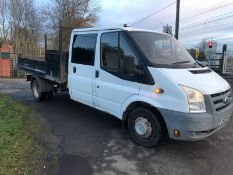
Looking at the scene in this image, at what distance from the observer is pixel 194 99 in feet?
15.7

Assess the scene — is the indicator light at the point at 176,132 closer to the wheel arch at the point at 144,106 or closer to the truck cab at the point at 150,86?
the truck cab at the point at 150,86

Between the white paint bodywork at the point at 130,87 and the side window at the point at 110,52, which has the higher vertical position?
the side window at the point at 110,52

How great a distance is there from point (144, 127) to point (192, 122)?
974 mm

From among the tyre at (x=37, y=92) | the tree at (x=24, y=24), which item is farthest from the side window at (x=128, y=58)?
the tree at (x=24, y=24)

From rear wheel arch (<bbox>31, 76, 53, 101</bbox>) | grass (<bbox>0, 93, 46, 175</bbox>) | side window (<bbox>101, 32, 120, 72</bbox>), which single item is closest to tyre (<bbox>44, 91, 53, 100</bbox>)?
rear wheel arch (<bbox>31, 76, 53, 101</bbox>)

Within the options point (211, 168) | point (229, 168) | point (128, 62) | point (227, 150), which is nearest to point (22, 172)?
point (128, 62)

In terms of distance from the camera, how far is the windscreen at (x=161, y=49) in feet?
18.1

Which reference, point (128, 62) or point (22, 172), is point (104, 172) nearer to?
point (22, 172)

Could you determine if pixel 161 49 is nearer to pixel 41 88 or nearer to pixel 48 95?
pixel 41 88

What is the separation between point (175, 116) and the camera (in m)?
4.89

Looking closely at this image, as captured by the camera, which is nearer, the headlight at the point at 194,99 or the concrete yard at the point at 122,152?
the concrete yard at the point at 122,152

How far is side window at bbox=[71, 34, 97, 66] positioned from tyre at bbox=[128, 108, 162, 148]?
1680 millimetres

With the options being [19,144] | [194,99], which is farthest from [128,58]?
[19,144]

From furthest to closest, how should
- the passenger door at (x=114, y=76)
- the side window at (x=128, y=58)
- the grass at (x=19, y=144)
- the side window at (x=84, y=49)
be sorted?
the side window at (x=84, y=49) < the passenger door at (x=114, y=76) < the side window at (x=128, y=58) < the grass at (x=19, y=144)
